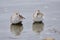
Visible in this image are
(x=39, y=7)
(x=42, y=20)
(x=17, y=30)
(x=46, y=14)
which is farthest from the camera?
(x=39, y=7)

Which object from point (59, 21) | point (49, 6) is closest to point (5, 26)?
point (59, 21)

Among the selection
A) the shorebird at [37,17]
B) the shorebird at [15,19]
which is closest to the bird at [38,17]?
the shorebird at [37,17]

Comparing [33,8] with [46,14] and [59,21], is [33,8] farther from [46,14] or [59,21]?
[59,21]

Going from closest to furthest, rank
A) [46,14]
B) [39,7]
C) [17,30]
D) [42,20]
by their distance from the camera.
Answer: [17,30]
[42,20]
[46,14]
[39,7]

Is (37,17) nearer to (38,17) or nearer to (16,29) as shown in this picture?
(38,17)

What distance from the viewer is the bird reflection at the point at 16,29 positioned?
1.68 m

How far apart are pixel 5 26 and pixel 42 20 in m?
0.26

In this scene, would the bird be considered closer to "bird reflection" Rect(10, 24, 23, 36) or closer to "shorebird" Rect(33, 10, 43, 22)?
"shorebird" Rect(33, 10, 43, 22)

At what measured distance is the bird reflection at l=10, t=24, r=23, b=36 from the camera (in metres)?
1.68

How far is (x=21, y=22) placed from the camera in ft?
5.99

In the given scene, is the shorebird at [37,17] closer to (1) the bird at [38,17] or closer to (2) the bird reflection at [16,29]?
(1) the bird at [38,17]

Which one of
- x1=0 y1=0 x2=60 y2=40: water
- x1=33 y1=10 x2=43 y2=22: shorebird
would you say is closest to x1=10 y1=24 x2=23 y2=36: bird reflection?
x1=0 y1=0 x2=60 y2=40: water

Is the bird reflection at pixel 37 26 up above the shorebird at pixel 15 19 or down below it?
below

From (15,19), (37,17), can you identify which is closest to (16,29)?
(15,19)
